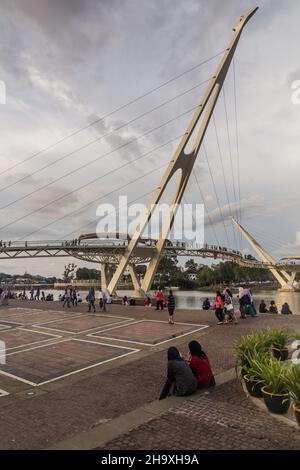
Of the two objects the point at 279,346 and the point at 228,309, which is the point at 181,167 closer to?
the point at 228,309

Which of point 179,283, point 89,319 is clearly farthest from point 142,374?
point 179,283

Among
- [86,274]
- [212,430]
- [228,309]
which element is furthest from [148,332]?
[86,274]

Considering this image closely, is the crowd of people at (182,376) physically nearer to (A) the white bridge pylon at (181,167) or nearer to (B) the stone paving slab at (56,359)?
(B) the stone paving slab at (56,359)

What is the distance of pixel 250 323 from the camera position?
15469mm

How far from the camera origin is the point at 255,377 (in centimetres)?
658

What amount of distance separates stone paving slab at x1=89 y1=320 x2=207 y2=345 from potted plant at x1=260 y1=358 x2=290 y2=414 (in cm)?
669

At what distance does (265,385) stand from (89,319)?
45.0 feet

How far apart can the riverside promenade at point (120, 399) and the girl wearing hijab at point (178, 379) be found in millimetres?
164

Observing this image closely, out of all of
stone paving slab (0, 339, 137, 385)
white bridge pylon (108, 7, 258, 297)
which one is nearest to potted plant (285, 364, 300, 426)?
stone paving slab (0, 339, 137, 385)

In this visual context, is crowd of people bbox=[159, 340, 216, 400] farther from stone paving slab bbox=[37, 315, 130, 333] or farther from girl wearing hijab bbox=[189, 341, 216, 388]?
stone paving slab bbox=[37, 315, 130, 333]

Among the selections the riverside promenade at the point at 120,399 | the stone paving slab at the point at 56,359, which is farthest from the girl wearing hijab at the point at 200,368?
the stone paving slab at the point at 56,359

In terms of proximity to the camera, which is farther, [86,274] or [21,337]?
[86,274]

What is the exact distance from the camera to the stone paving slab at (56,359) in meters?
9.20

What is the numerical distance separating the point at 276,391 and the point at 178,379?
5.66ft
